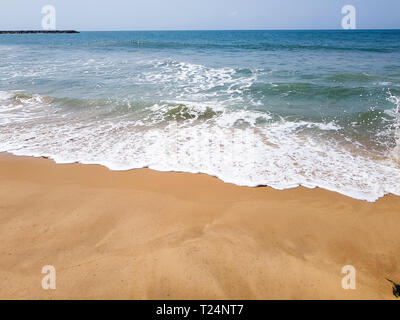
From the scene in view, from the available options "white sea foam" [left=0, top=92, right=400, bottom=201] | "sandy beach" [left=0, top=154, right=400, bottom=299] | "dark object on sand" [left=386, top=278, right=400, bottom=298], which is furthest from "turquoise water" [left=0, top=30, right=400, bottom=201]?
"dark object on sand" [left=386, top=278, right=400, bottom=298]

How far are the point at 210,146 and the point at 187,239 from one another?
331 cm

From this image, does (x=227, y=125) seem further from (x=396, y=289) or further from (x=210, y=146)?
(x=396, y=289)

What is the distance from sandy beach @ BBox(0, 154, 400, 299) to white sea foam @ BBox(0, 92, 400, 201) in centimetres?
50

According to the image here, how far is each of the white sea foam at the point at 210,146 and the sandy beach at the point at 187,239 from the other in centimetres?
50

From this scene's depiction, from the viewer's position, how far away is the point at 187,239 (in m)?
3.62

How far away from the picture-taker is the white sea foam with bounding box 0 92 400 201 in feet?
16.9

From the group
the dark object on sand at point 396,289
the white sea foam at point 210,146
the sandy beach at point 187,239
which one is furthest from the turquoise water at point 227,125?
the dark object on sand at point 396,289

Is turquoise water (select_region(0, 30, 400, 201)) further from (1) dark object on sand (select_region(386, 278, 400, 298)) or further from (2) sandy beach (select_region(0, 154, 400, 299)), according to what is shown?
(1) dark object on sand (select_region(386, 278, 400, 298))

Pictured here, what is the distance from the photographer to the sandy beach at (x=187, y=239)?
2.96 m

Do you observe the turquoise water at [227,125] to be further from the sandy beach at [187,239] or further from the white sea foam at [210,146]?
the sandy beach at [187,239]

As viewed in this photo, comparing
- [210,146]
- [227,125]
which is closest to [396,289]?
[210,146]

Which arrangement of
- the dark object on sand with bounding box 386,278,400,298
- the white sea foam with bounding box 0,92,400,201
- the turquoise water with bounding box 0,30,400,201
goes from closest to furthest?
the dark object on sand with bounding box 386,278,400,298
the white sea foam with bounding box 0,92,400,201
the turquoise water with bounding box 0,30,400,201
